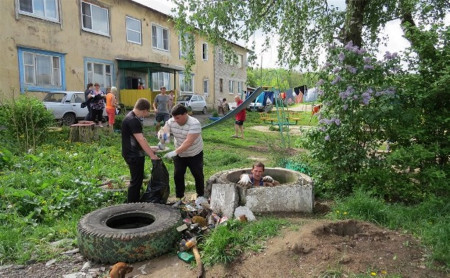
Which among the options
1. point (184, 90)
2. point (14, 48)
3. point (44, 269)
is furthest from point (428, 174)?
point (184, 90)

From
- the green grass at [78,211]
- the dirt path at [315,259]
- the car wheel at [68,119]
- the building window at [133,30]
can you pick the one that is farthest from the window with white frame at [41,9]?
the dirt path at [315,259]

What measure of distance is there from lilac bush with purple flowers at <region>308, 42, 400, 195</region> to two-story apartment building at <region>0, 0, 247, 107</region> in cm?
496

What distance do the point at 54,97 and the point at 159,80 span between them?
10206 millimetres

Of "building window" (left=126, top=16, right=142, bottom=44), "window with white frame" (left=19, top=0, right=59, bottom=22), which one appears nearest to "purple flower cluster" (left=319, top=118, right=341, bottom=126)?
"window with white frame" (left=19, top=0, right=59, bottom=22)

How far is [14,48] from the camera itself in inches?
524

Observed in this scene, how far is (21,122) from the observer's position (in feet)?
28.2

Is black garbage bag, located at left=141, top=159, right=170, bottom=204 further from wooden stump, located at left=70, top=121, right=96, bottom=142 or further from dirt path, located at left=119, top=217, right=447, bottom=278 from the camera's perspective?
wooden stump, located at left=70, top=121, right=96, bottom=142

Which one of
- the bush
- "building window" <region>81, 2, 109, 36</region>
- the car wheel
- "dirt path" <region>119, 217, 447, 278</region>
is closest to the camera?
"dirt path" <region>119, 217, 447, 278</region>

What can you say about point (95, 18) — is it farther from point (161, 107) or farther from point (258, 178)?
point (258, 178)

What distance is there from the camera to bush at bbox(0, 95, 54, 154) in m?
8.42

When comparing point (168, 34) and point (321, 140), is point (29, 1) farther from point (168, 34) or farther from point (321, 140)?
point (321, 140)

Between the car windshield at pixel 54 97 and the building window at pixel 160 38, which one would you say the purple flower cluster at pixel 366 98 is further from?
the building window at pixel 160 38

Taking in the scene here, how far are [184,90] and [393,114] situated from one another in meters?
22.2

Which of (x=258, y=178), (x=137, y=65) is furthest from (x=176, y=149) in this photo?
(x=137, y=65)
